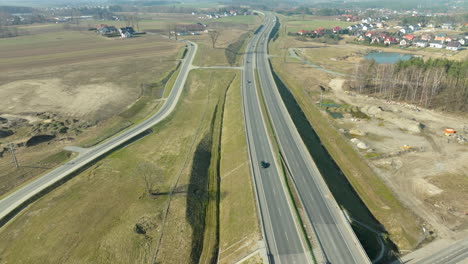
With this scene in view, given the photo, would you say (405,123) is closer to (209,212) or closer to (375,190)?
(375,190)

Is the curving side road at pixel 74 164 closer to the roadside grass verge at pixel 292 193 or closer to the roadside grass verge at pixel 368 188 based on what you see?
the roadside grass verge at pixel 292 193

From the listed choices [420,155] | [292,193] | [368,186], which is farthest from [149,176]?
[420,155]

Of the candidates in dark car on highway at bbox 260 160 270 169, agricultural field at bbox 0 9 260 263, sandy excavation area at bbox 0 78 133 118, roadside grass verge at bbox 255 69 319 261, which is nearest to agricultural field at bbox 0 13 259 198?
sandy excavation area at bbox 0 78 133 118

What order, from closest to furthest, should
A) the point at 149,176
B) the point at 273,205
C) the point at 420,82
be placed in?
the point at 273,205 < the point at 149,176 < the point at 420,82

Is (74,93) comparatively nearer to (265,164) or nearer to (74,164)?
(74,164)

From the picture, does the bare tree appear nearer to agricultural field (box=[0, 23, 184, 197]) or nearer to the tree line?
agricultural field (box=[0, 23, 184, 197])

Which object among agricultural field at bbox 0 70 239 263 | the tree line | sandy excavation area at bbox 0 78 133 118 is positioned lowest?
agricultural field at bbox 0 70 239 263
